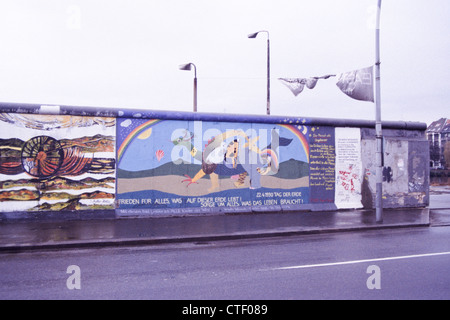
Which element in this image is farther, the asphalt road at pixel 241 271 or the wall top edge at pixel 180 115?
the wall top edge at pixel 180 115

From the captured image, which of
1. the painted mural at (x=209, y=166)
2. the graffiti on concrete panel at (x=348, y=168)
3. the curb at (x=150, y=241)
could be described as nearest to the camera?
the curb at (x=150, y=241)

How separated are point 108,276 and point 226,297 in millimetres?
2217

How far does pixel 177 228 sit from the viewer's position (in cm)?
1105

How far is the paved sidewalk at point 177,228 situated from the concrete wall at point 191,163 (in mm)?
715

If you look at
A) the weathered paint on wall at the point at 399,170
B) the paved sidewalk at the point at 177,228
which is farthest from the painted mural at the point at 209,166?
the weathered paint on wall at the point at 399,170

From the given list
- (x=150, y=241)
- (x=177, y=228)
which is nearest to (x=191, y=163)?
(x=177, y=228)

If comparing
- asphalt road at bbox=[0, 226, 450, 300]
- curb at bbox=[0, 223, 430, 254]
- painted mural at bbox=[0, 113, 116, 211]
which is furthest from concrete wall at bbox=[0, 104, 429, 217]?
asphalt road at bbox=[0, 226, 450, 300]

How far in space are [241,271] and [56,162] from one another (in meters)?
8.31

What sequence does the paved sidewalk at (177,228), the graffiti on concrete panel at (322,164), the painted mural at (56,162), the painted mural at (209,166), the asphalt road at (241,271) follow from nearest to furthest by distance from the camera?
the asphalt road at (241,271)
the paved sidewalk at (177,228)
the painted mural at (56,162)
the painted mural at (209,166)
the graffiti on concrete panel at (322,164)

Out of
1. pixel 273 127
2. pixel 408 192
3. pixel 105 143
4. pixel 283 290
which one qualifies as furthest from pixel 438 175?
pixel 283 290

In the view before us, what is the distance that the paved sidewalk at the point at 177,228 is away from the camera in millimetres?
9156

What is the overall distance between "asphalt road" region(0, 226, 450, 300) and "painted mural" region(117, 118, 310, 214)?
172 inches

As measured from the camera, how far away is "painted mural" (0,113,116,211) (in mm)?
12305

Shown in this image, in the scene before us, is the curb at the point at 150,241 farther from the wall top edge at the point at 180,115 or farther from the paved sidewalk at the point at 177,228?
the wall top edge at the point at 180,115
